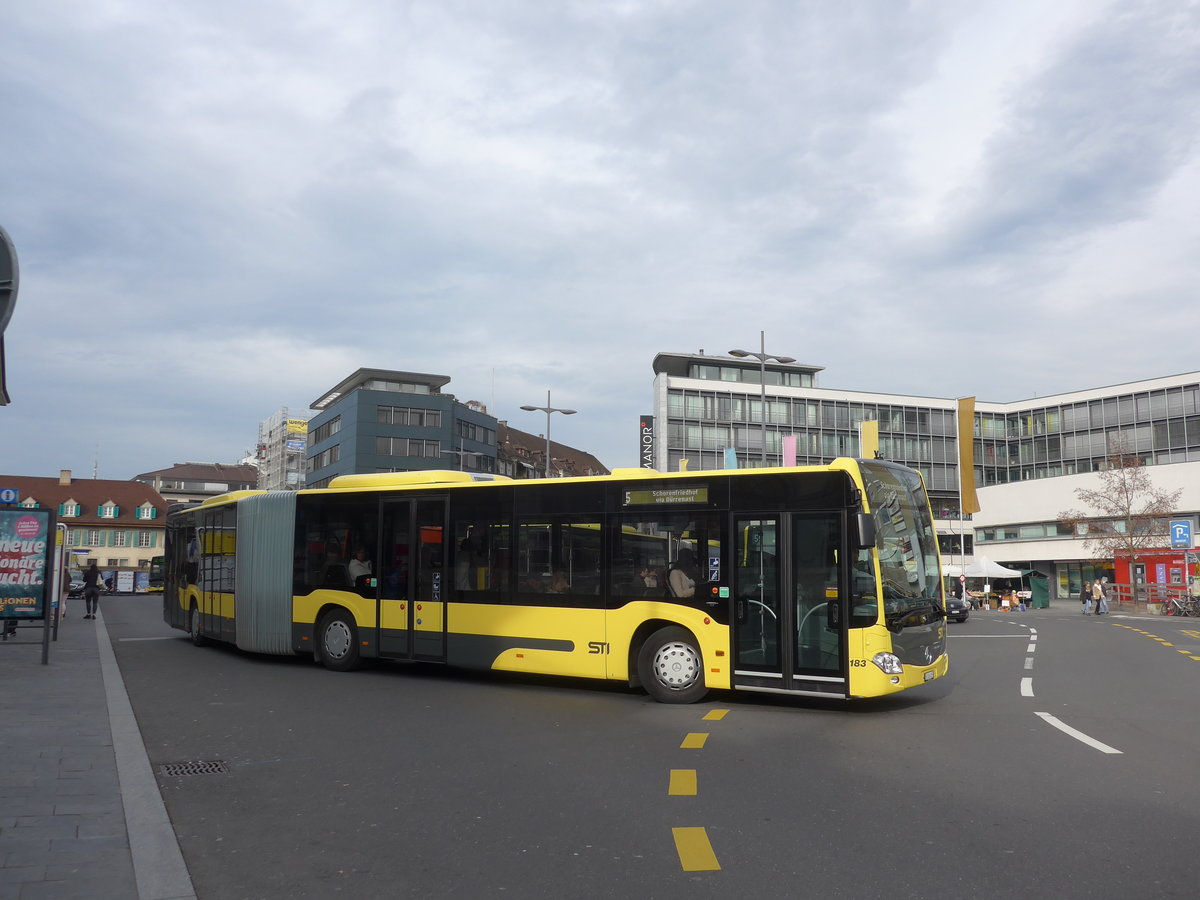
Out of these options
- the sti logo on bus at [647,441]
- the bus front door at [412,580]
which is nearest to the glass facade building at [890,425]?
the sti logo on bus at [647,441]

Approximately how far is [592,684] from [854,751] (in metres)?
5.79


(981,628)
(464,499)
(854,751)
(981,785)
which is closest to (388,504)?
(464,499)

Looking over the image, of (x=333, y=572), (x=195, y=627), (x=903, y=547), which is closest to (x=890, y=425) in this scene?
(x=195, y=627)

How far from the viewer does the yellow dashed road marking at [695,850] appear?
5.18m

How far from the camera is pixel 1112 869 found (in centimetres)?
506

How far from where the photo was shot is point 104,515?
10406cm

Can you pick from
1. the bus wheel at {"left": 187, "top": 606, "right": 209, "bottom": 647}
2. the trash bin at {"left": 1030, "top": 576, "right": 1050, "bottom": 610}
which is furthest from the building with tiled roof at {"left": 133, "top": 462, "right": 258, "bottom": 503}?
the bus wheel at {"left": 187, "top": 606, "right": 209, "bottom": 647}

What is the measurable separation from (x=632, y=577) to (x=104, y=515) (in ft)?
347

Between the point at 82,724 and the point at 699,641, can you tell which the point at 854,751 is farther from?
the point at 82,724

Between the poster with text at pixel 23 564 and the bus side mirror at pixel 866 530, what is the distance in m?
11.7

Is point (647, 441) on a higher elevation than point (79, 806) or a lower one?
higher

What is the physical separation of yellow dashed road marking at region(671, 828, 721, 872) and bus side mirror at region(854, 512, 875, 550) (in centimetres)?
507

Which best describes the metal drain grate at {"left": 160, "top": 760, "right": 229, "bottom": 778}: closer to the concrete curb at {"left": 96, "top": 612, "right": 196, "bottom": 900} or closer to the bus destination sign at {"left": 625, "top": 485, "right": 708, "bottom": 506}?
the concrete curb at {"left": 96, "top": 612, "right": 196, "bottom": 900}

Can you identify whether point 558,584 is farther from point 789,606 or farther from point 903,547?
point 903,547
